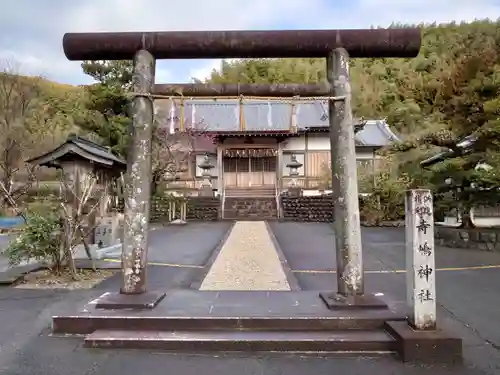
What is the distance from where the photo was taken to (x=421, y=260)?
401 cm

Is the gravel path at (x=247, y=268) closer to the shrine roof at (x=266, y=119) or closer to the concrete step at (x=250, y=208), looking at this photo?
the concrete step at (x=250, y=208)

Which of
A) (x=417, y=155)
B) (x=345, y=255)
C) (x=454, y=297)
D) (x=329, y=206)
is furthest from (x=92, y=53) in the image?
(x=329, y=206)

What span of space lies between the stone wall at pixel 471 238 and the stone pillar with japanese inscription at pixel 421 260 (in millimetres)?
7541

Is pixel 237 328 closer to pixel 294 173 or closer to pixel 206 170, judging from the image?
pixel 294 173

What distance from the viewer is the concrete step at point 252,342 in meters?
4.01

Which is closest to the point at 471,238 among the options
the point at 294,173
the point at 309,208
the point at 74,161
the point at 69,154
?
the point at 74,161

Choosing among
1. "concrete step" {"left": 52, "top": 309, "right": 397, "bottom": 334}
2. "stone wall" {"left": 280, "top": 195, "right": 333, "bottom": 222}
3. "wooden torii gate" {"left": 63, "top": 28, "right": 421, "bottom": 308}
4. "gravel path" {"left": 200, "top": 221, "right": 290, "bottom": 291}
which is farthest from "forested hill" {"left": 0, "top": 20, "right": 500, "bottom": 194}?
"concrete step" {"left": 52, "top": 309, "right": 397, "bottom": 334}

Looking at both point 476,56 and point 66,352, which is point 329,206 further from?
point 66,352

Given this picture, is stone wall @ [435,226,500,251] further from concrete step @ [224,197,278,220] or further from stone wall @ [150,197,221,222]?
stone wall @ [150,197,221,222]

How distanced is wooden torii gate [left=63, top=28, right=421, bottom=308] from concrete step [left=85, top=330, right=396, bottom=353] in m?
0.75

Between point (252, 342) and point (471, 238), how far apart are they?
8781mm

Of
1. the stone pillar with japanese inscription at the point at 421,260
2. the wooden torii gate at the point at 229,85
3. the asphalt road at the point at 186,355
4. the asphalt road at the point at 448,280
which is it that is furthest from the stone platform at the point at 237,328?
the asphalt road at the point at 448,280

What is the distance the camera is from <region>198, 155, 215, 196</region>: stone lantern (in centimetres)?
2333

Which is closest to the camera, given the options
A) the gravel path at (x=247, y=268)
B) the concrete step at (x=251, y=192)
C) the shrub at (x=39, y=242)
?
the gravel path at (x=247, y=268)
